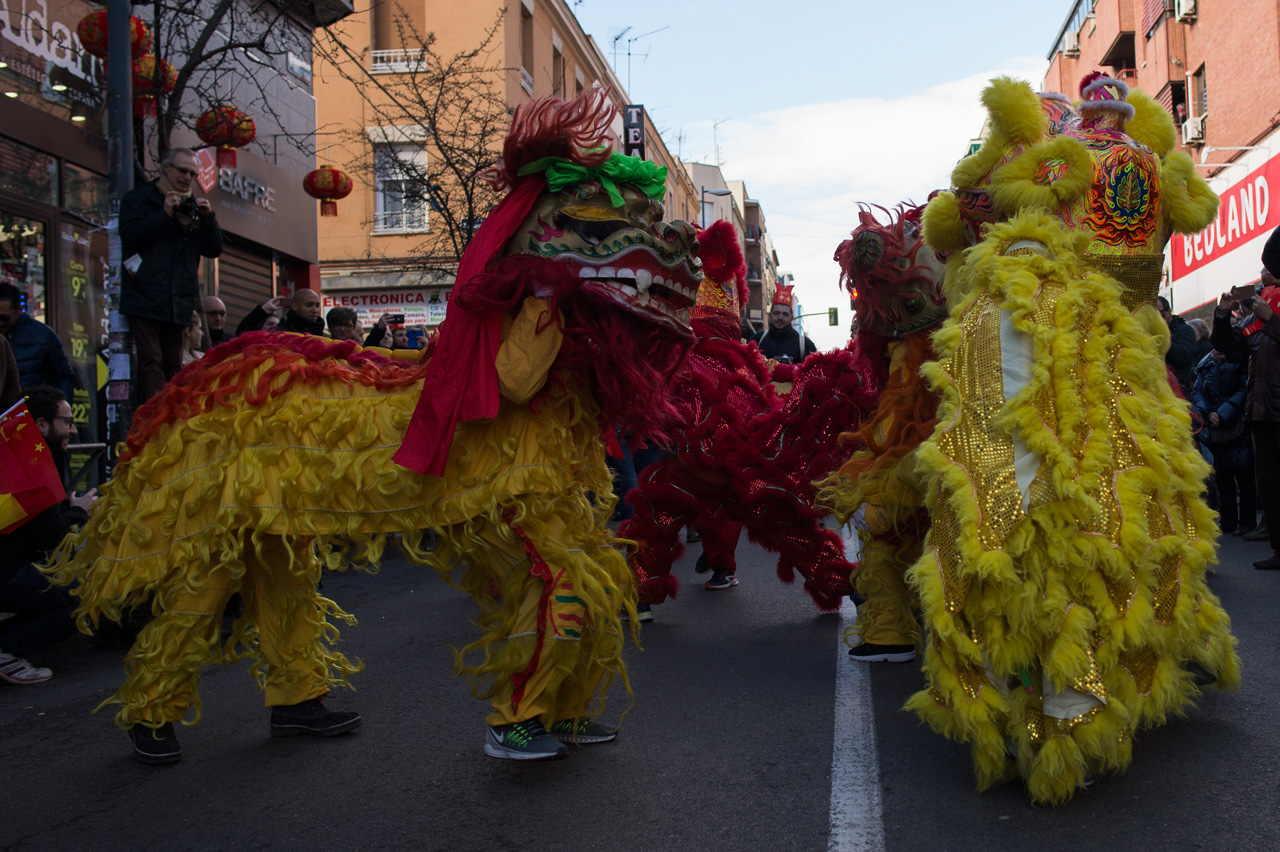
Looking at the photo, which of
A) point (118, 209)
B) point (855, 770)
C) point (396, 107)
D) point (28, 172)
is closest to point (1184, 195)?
point (855, 770)

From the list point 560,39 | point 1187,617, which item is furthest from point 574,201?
point 560,39

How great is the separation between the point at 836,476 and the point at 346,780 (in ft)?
7.85

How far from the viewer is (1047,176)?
3449 millimetres

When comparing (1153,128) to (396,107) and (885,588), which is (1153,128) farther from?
(396,107)

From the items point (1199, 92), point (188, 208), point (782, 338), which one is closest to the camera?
point (188, 208)

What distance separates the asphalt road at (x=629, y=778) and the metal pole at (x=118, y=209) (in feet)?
7.65

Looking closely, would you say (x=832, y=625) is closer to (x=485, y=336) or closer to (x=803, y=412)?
(x=803, y=412)

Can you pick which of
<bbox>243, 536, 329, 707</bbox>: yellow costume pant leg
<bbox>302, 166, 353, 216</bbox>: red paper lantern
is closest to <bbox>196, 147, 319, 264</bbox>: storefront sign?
<bbox>302, 166, 353, 216</bbox>: red paper lantern

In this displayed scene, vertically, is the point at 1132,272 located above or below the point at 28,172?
below

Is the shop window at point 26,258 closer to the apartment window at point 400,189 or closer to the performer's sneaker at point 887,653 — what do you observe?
the apartment window at point 400,189

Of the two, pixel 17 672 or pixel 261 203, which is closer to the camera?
pixel 17 672

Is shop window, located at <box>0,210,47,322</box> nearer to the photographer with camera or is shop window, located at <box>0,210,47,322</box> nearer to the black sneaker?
the photographer with camera

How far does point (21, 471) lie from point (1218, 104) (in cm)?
2353

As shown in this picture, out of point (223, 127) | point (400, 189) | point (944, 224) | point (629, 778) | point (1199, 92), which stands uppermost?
point (1199, 92)
